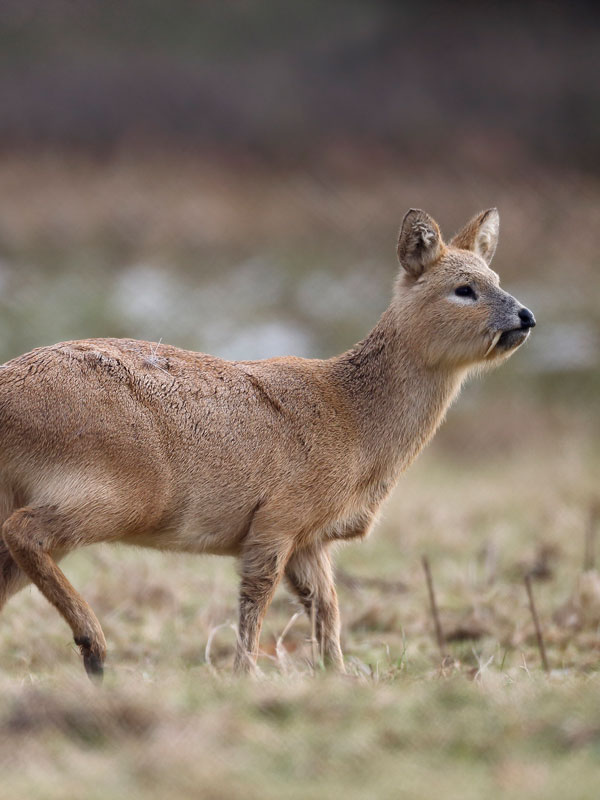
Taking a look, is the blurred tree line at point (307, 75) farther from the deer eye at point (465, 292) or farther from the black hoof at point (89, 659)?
the black hoof at point (89, 659)

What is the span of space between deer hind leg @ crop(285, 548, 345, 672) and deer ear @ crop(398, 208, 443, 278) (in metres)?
1.72

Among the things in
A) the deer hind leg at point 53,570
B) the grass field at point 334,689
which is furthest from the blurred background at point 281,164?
the deer hind leg at point 53,570

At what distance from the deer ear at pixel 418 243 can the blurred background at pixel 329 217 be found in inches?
92.3

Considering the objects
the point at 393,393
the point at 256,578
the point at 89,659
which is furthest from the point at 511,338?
the point at 89,659

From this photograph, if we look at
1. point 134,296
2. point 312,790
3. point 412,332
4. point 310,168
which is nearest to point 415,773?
point 312,790

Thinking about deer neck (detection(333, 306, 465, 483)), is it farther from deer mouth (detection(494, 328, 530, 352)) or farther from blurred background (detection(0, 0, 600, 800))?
blurred background (detection(0, 0, 600, 800))

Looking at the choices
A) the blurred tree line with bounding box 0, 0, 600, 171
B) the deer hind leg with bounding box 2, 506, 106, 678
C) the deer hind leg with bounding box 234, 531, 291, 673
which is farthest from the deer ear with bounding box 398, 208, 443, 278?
the blurred tree line with bounding box 0, 0, 600, 171

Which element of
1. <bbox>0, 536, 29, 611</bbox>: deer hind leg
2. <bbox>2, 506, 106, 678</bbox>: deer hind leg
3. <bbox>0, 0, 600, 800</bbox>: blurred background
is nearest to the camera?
<bbox>2, 506, 106, 678</bbox>: deer hind leg

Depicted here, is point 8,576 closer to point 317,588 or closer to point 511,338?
point 317,588

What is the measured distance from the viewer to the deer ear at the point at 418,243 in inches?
255

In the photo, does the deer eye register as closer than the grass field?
No

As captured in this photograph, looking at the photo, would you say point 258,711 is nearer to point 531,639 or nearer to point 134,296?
point 531,639

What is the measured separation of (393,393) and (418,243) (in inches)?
34.6

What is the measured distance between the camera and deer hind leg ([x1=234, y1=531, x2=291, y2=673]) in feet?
19.2
